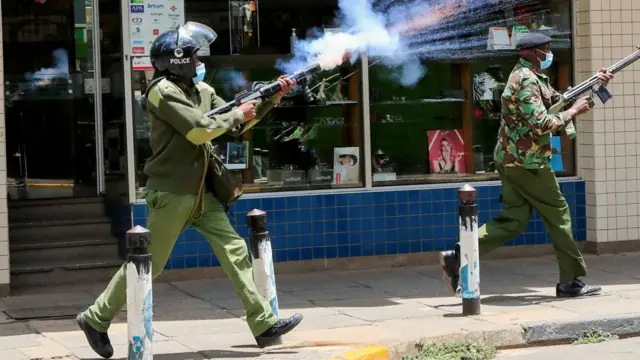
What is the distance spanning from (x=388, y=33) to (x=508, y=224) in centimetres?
221

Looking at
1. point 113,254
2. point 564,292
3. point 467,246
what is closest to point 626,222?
point 564,292

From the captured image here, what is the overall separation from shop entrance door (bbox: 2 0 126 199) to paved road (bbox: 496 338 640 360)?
4.71 meters

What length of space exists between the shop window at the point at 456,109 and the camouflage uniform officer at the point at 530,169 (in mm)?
2025

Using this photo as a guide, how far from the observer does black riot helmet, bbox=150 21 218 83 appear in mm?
7004

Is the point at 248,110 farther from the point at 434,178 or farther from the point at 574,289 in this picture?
the point at 434,178

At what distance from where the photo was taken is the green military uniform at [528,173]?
862 centimetres

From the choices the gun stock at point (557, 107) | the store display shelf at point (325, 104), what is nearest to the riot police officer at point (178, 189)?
the gun stock at point (557, 107)

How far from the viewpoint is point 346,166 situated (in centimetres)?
1064

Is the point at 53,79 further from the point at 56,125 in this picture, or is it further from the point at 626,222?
the point at 626,222

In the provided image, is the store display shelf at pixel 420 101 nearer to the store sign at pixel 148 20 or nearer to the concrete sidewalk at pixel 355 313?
the concrete sidewalk at pixel 355 313

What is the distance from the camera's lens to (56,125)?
36.0 feet

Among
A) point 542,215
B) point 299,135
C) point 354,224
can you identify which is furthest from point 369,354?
point 299,135

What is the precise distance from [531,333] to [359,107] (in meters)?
3.50

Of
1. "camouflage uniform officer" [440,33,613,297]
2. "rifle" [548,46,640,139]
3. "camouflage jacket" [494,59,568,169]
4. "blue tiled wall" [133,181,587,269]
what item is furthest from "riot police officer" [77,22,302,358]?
"blue tiled wall" [133,181,587,269]
